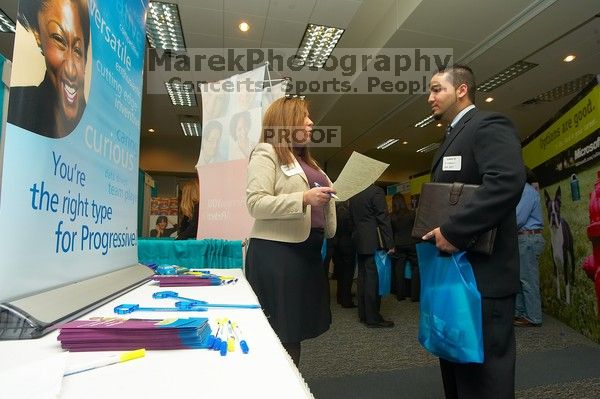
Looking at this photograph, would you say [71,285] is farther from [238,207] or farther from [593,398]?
[593,398]

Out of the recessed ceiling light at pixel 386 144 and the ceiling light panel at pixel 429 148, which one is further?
the ceiling light panel at pixel 429 148

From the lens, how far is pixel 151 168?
32.9ft

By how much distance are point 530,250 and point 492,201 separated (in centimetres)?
295

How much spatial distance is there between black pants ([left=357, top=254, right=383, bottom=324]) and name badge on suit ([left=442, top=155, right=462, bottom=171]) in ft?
7.77

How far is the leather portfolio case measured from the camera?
1.20m

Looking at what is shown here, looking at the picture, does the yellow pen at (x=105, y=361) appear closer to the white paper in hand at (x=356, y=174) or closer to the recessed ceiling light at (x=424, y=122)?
the white paper in hand at (x=356, y=174)

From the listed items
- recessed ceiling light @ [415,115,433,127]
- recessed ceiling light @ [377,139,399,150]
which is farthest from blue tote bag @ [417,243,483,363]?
recessed ceiling light @ [377,139,399,150]

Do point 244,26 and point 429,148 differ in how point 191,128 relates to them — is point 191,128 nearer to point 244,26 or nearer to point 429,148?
point 244,26

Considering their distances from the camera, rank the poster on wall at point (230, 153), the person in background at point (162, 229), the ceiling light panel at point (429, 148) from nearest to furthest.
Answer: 1. the poster on wall at point (230, 153)
2. the person in background at point (162, 229)
3. the ceiling light panel at point (429, 148)

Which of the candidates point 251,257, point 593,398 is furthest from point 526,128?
point 251,257

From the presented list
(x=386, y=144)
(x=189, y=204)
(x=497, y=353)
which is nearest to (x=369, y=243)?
(x=189, y=204)

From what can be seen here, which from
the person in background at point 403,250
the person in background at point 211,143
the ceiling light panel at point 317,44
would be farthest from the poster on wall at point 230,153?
the person in background at point 403,250

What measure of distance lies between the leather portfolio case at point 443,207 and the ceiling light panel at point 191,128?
25.4 ft

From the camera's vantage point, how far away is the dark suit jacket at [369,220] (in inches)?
143
